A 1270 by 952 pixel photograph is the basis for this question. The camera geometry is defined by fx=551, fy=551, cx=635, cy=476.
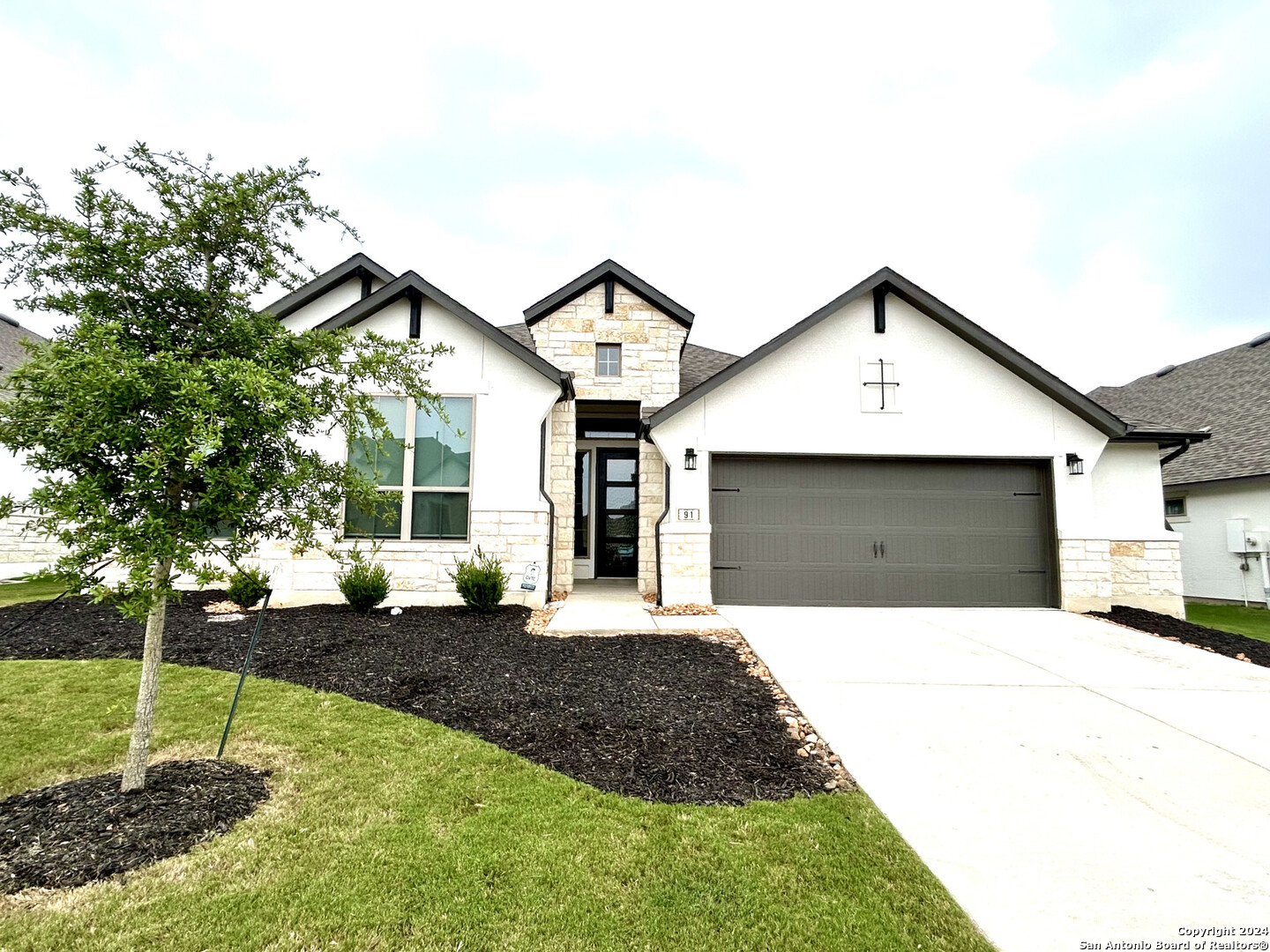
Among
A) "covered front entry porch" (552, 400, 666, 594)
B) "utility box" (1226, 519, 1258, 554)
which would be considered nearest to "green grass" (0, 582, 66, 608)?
"covered front entry porch" (552, 400, 666, 594)

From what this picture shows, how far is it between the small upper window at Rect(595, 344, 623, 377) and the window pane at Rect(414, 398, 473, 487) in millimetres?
2884

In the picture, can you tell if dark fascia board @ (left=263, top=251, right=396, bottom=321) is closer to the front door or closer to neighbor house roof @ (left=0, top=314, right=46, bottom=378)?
the front door

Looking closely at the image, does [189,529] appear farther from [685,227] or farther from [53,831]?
[685,227]

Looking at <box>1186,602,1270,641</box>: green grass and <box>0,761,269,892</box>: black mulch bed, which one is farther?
<box>1186,602,1270,641</box>: green grass

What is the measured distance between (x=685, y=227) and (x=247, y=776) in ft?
66.8

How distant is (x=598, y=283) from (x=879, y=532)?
6.56m

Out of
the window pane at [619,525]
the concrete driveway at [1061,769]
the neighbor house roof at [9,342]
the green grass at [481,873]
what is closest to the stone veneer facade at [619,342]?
the window pane at [619,525]

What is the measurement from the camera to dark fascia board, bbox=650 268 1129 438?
8.58 m

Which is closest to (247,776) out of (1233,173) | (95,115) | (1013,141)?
(95,115)

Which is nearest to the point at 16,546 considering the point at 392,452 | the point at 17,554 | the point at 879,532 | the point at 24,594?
the point at 17,554

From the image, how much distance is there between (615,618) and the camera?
7445 millimetres

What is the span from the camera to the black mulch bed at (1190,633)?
661 cm

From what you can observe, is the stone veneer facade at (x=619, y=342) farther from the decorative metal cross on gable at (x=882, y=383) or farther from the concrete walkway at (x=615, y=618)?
the decorative metal cross on gable at (x=882, y=383)

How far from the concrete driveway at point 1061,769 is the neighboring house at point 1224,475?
8382 mm
